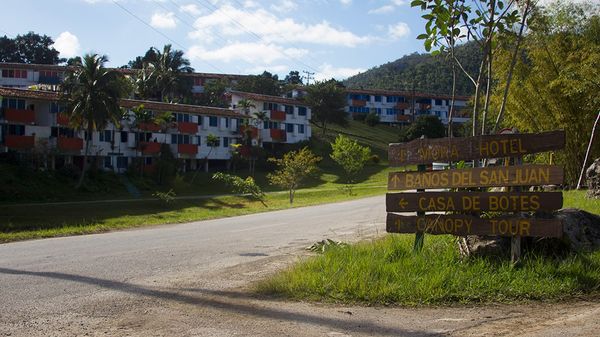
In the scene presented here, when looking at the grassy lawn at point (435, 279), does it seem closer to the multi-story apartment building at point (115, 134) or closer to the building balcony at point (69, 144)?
the multi-story apartment building at point (115, 134)

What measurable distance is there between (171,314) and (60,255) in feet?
19.1

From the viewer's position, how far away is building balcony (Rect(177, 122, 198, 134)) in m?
62.4

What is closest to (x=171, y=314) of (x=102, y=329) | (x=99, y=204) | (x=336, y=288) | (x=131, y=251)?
(x=102, y=329)

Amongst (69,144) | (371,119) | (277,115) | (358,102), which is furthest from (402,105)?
(69,144)

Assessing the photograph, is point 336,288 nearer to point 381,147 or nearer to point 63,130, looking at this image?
point 63,130

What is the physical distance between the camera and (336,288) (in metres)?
7.13

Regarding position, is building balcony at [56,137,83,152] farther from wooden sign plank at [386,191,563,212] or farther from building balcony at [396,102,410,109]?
building balcony at [396,102,410,109]

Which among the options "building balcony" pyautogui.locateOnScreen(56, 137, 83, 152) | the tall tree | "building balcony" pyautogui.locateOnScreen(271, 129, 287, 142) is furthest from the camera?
the tall tree

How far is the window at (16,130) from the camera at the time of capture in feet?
167

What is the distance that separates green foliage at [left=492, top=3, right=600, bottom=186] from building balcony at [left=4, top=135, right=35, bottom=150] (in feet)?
135

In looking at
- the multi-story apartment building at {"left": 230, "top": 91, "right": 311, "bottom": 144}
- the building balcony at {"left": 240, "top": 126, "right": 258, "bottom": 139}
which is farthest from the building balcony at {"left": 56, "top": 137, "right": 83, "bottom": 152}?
the multi-story apartment building at {"left": 230, "top": 91, "right": 311, "bottom": 144}

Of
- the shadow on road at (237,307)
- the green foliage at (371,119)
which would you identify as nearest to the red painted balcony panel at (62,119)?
the shadow on road at (237,307)

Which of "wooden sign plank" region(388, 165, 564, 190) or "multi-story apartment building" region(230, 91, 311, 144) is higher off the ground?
"multi-story apartment building" region(230, 91, 311, 144)

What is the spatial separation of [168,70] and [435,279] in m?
74.2
